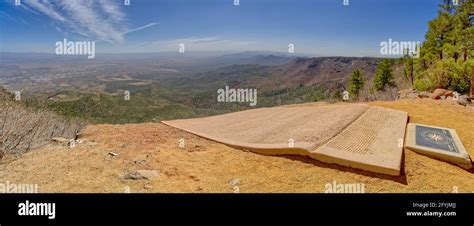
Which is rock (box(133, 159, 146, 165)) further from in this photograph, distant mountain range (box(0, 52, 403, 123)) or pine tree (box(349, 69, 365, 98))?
pine tree (box(349, 69, 365, 98))

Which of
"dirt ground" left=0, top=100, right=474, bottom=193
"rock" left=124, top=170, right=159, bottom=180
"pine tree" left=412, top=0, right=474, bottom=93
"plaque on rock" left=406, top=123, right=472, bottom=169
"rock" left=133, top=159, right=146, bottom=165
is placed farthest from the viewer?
"pine tree" left=412, top=0, right=474, bottom=93

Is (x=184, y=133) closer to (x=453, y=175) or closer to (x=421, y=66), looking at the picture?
(x=453, y=175)

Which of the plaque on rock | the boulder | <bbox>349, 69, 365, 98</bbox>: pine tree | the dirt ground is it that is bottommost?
the dirt ground

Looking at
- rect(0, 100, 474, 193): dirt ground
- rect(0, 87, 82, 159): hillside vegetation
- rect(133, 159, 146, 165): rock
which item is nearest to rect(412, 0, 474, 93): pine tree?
rect(0, 100, 474, 193): dirt ground

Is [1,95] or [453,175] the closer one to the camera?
[453,175]

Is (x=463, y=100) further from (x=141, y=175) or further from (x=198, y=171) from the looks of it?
(x=141, y=175)
